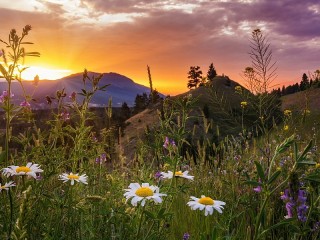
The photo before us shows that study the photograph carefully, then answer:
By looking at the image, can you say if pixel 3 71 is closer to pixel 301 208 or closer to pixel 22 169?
pixel 22 169

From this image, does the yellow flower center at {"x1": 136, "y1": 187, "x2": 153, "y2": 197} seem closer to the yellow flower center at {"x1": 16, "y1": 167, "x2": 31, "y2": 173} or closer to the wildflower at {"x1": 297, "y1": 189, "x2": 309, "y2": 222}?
the yellow flower center at {"x1": 16, "y1": 167, "x2": 31, "y2": 173}

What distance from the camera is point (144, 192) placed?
2.33 metres

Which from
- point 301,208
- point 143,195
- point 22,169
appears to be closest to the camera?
point 143,195

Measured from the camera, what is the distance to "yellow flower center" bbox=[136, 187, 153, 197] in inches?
91.1

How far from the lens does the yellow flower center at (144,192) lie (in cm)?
231

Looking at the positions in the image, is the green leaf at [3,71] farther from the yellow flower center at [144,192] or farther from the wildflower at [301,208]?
the wildflower at [301,208]

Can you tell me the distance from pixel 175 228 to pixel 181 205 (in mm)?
701

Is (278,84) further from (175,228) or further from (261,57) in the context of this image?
(175,228)

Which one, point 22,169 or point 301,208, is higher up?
point 22,169

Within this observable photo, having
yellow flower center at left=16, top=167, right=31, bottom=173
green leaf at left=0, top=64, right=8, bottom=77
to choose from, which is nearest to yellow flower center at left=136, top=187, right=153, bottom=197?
yellow flower center at left=16, top=167, right=31, bottom=173

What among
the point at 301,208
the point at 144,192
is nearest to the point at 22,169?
the point at 144,192

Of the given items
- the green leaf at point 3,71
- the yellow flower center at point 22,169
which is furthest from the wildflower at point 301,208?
the green leaf at point 3,71

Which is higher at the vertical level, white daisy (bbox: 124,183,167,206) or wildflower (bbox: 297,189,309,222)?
white daisy (bbox: 124,183,167,206)

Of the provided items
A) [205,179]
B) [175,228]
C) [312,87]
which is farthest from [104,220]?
[312,87]
